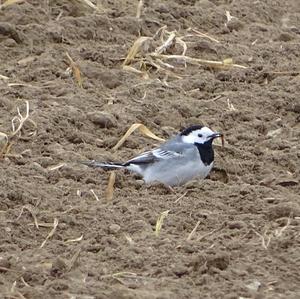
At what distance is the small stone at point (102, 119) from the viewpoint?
318 inches

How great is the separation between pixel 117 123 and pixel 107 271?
2.33 metres

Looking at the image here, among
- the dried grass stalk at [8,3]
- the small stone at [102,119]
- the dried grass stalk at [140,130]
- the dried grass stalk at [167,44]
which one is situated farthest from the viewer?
the dried grass stalk at [8,3]

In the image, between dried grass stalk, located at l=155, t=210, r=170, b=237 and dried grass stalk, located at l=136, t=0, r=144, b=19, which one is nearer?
dried grass stalk, located at l=155, t=210, r=170, b=237

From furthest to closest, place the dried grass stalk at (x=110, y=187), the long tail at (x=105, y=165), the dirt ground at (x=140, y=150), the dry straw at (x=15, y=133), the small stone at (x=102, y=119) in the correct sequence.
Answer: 1. the small stone at (x=102, y=119)
2. the dry straw at (x=15, y=133)
3. the long tail at (x=105, y=165)
4. the dried grass stalk at (x=110, y=187)
5. the dirt ground at (x=140, y=150)

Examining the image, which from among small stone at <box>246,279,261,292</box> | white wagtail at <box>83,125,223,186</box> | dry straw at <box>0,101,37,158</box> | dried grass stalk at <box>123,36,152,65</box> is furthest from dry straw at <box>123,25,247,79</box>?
small stone at <box>246,279,261,292</box>

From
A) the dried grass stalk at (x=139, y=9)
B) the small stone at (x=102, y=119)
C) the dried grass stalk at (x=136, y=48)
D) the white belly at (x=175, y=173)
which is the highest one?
the white belly at (x=175, y=173)

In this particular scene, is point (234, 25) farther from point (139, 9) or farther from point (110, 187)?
point (110, 187)

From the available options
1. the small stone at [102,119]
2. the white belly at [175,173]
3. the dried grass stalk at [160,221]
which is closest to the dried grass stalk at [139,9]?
the small stone at [102,119]

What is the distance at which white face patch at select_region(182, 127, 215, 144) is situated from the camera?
25.1 feet

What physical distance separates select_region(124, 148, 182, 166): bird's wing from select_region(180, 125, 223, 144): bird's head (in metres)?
0.15

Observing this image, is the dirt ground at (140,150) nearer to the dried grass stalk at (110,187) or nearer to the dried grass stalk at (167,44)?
the dried grass stalk at (110,187)

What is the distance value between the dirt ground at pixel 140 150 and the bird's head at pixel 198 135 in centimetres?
18

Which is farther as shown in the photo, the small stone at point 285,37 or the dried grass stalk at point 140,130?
the small stone at point 285,37

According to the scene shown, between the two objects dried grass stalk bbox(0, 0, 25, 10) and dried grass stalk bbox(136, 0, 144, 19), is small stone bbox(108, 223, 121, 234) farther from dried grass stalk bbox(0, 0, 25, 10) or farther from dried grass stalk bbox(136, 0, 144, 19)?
dried grass stalk bbox(136, 0, 144, 19)
